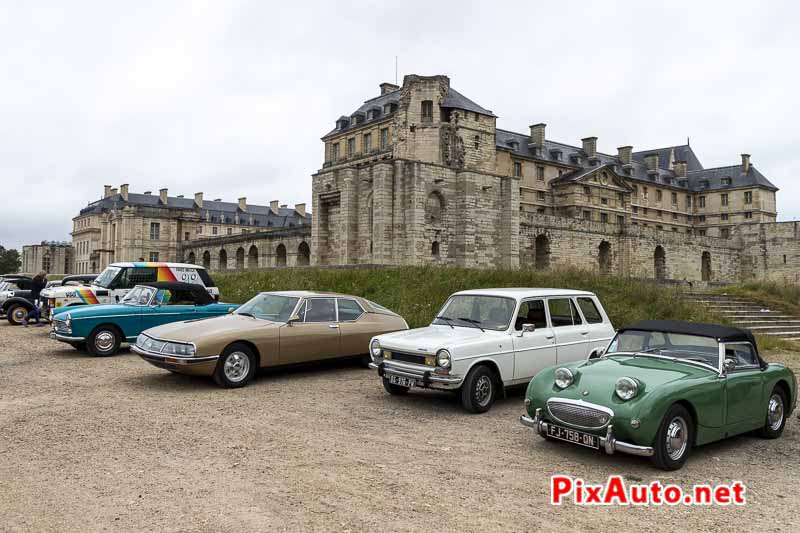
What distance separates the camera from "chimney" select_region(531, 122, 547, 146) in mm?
58594

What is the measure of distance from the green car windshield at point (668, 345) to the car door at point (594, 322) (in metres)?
2.14

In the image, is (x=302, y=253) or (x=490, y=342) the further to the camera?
(x=302, y=253)

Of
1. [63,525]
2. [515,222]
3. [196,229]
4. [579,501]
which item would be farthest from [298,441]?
[196,229]

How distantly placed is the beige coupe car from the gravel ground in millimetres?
454

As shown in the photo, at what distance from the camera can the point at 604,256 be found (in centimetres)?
4200

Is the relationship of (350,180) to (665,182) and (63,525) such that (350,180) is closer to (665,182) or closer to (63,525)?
(63,525)

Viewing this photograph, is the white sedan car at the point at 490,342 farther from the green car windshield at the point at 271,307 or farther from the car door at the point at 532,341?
the green car windshield at the point at 271,307

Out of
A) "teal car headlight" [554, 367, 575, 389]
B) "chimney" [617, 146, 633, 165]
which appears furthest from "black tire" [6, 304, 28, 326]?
"chimney" [617, 146, 633, 165]

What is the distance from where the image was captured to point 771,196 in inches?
2763

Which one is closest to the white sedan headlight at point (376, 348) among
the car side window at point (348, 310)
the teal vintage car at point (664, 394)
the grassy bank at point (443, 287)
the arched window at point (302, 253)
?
the car side window at point (348, 310)

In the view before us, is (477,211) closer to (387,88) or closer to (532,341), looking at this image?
(532,341)

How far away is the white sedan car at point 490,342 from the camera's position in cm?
722

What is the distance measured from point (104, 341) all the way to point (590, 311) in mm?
8651

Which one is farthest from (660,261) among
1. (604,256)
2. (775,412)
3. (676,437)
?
(676,437)
